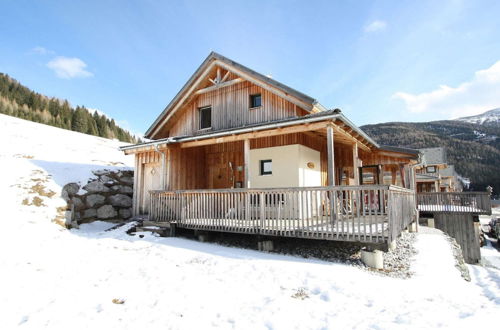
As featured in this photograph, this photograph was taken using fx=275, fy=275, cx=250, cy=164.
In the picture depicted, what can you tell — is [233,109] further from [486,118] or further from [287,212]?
[486,118]

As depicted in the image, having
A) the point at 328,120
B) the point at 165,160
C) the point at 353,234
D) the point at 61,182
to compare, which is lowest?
the point at 353,234

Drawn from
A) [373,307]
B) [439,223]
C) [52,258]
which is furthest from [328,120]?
Result: [439,223]

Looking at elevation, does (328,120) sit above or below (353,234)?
above

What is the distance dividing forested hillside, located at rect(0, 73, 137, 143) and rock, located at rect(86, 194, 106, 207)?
35360mm

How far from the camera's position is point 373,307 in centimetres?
450

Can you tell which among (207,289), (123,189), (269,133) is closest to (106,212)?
(123,189)

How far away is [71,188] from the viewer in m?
11.7

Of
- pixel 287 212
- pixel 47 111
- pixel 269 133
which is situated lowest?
pixel 287 212

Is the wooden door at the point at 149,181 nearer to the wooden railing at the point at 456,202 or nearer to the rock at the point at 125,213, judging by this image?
the rock at the point at 125,213

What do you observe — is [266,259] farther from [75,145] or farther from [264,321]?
[75,145]

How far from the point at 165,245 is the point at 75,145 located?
16.5 meters

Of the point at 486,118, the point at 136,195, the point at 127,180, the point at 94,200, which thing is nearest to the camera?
the point at 94,200

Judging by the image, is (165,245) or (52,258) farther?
(165,245)

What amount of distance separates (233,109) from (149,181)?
554cm
